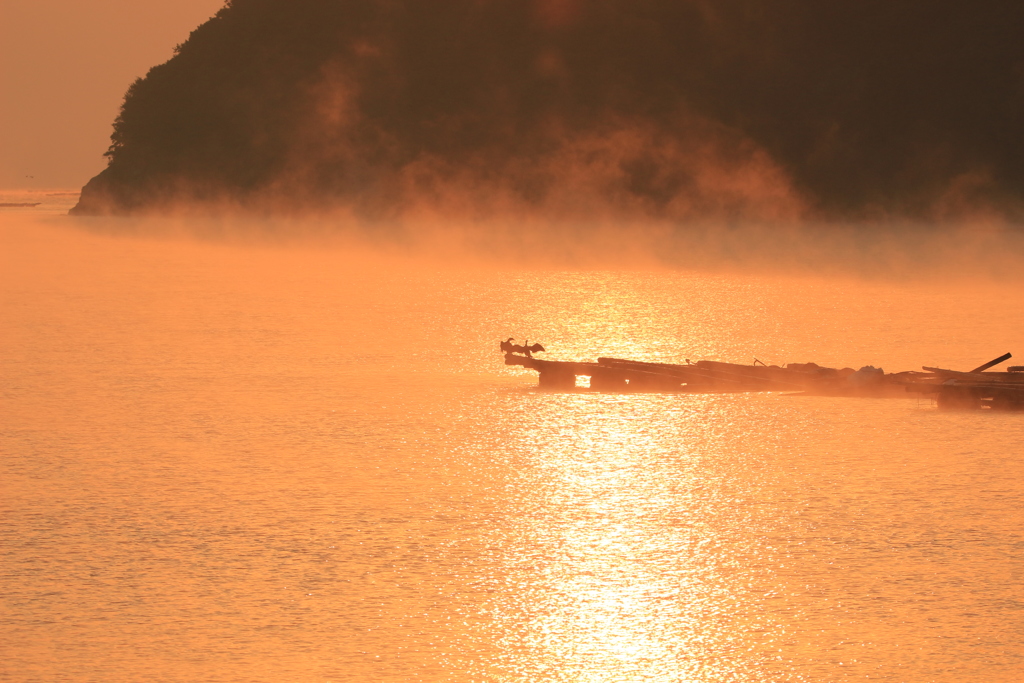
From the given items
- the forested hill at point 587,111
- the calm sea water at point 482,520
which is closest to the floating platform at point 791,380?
the calm sea water at point 482,520

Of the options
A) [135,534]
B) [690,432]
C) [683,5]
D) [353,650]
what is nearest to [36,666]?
Answer: [353,650]

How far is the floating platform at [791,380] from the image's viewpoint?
15.9 m

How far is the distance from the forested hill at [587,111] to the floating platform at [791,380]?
71679 mm

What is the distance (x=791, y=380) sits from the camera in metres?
17.3

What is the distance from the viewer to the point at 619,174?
96438mm

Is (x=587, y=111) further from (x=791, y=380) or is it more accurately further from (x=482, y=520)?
(x=482, y=520)

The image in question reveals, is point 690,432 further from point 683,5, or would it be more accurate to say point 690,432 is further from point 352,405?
point 683,5

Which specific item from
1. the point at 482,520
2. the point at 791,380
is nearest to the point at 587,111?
the point at 791,380

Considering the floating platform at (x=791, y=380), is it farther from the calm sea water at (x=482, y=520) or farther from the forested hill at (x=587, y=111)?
the forested hill at (x=587, y=111)

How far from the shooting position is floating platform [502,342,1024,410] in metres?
15.9

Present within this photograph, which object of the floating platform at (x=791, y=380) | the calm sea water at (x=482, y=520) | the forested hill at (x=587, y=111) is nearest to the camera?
the calm sea water at (x=482, y=520)

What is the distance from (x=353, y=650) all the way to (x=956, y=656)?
128 inches

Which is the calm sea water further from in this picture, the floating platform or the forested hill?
the forested hill

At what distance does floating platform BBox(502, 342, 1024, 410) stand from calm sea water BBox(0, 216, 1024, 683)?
1.18ft
